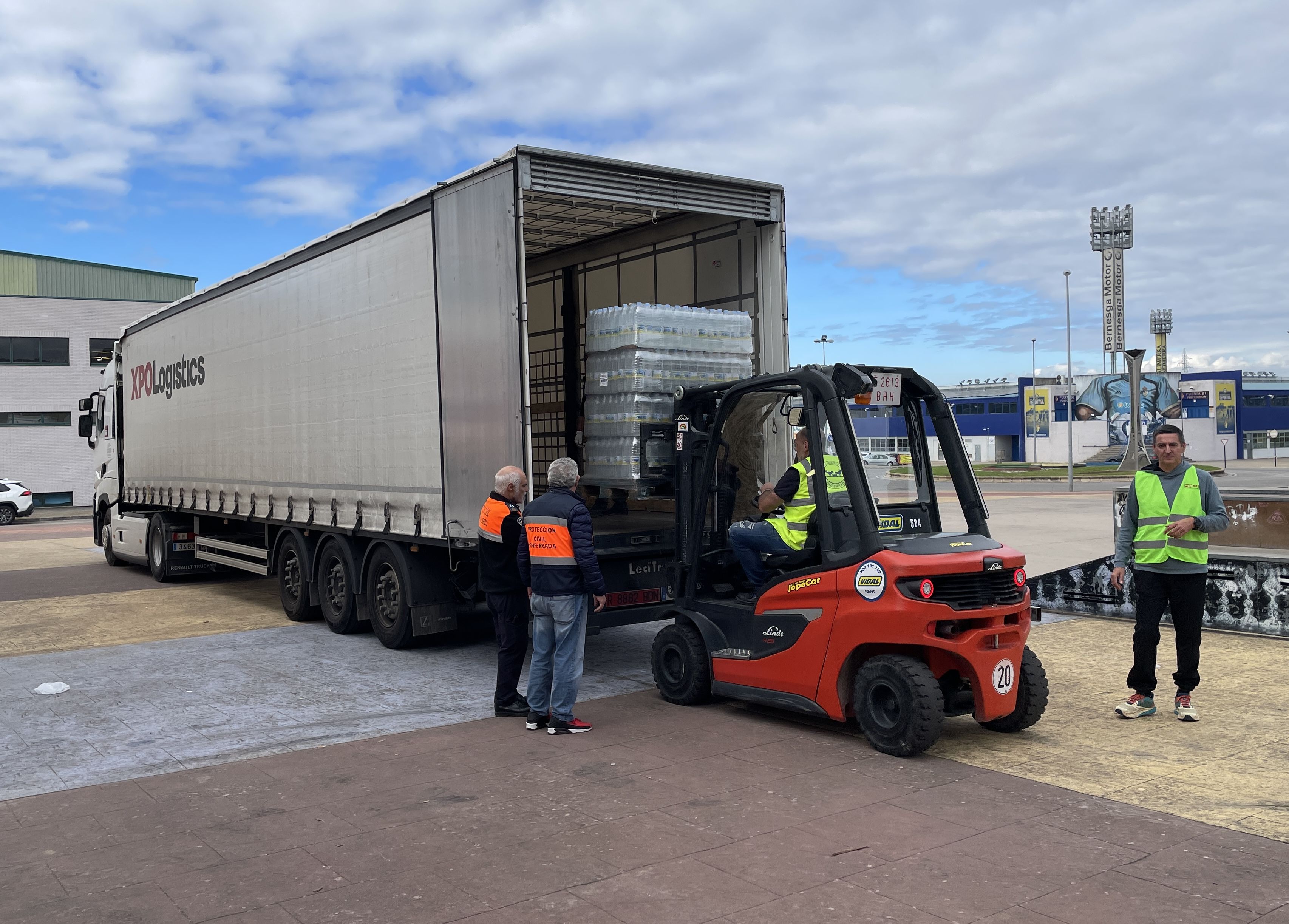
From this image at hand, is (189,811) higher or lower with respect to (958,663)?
lower

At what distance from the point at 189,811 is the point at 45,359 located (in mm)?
43104

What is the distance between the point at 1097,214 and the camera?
9381 centimetres

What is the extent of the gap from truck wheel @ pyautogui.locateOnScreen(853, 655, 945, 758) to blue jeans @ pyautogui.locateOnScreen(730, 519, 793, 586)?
965 millimetres

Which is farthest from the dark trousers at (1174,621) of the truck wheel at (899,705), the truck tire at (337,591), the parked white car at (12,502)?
the parked white car at (12,502)

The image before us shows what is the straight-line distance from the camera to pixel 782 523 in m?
7.06

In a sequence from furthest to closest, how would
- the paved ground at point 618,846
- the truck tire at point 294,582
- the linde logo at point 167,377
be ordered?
the linde logo at point 167,377
the truck tire at point 294,582
the paved ground at point 618,846

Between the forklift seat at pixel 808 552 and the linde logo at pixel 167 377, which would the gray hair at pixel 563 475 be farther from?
the linde logo at pixel 167 377

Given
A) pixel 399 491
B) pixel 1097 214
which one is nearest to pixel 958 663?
pixel 399 491

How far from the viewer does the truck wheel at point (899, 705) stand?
6.05m

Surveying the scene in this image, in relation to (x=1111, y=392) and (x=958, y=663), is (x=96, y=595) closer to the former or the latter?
(x=958, y=663)

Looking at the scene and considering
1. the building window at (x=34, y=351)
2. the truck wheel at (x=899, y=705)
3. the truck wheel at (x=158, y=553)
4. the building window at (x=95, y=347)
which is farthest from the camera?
the building window at (x=95, y=347)

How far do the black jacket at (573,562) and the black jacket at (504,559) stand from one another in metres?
0.44

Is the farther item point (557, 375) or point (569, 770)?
point (557, 375)

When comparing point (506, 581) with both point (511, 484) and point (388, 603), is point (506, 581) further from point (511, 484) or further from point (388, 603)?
point (388, 603)
